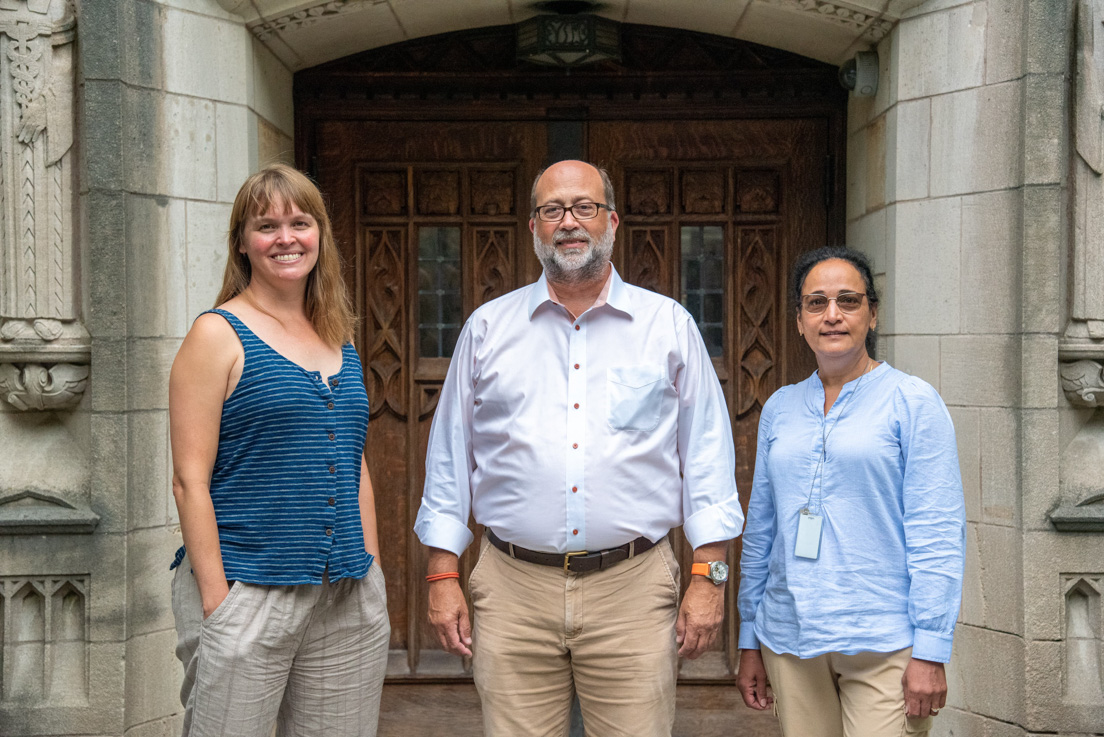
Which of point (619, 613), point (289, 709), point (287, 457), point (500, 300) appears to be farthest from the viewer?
point (500, 300)

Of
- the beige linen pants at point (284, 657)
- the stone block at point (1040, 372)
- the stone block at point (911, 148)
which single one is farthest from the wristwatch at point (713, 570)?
the stone block at point (911, 148)

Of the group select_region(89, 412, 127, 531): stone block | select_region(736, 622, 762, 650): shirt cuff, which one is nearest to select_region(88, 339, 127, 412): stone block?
select_region(89, 412, 127, 531): stone block

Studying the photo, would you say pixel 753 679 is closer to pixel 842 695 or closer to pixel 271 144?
pixel 842 695

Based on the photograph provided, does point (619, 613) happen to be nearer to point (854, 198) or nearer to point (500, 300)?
point (500, 300)

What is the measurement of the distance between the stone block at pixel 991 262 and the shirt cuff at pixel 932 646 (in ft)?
4.76

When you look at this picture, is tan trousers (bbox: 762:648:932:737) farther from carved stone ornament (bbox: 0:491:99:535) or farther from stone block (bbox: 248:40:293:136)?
stone block (bbox: 248:40:293:136)

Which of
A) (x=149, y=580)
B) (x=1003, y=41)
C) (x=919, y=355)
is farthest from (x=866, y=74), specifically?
(x=149, y=580)

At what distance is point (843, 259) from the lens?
7.79ft

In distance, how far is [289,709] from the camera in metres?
2.22

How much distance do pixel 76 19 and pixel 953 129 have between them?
9.55ft

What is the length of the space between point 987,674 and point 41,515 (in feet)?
→ 10.3

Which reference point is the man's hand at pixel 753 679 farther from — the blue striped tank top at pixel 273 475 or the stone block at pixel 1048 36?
the stone block at pixel 1048 36

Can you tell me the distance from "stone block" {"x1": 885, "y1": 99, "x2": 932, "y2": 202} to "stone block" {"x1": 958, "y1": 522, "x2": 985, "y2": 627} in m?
1.16

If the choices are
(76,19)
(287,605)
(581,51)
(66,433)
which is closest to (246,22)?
(76,19)
